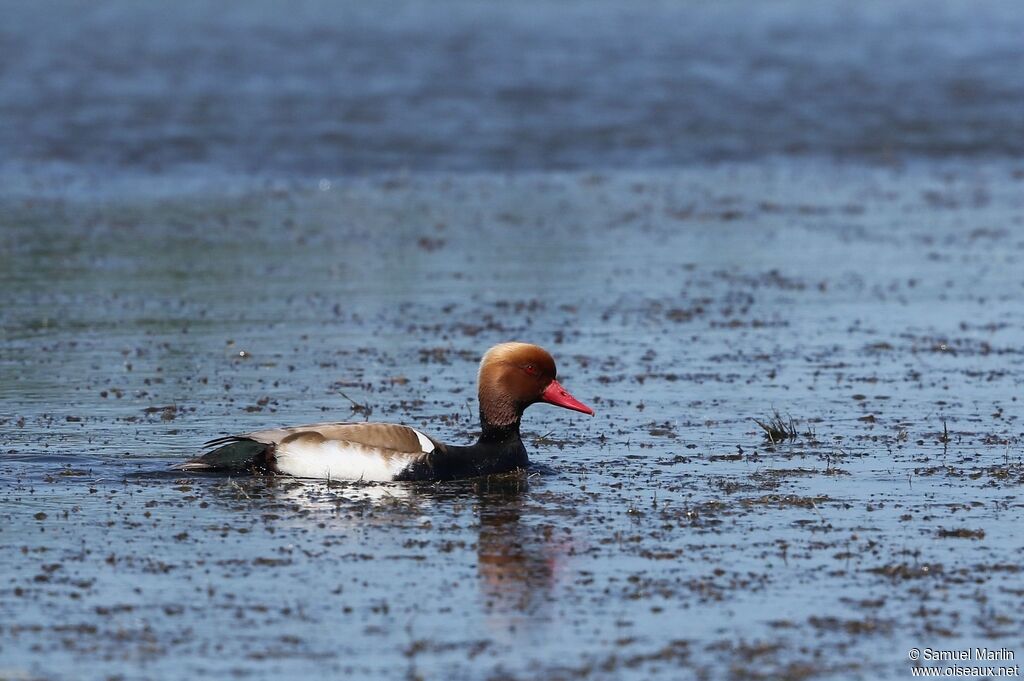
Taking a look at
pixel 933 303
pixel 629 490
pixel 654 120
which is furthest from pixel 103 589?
pixel 654 120

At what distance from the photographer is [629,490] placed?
37.4ft

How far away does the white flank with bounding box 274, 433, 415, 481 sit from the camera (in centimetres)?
1162

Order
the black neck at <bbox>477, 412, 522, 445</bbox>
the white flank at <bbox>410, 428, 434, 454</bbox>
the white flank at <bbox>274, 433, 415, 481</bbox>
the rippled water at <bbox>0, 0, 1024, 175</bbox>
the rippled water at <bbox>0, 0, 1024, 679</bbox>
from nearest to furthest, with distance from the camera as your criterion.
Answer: the rippled water at <bbox>0, 0, 1024, 679</bbox>
the white flank at <bbox>274, 433, 415, 481</bbox>
the white flank at <bbox>410, 428, 434, 454</bbox>
the black neck at <bbox>477, 412, 522, 445</bbox>
the rippled water at <bbox>0, 0, 1024, 175</bbox>

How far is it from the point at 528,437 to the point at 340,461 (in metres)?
2.08

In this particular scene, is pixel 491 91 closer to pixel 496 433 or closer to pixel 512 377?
pixel 512 377

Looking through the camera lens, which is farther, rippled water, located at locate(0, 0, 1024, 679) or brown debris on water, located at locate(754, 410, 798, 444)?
brown debris on water, located at locate(754, 410, 798, 444)

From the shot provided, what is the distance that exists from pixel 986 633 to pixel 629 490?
3.25m

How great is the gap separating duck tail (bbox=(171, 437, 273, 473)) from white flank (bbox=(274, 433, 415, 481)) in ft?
0.48

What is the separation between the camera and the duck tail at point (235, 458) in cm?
1165

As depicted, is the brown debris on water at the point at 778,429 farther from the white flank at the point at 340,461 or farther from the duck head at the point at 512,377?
the white flank at the point at 340,461

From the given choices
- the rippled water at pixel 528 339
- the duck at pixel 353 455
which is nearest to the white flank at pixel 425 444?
the duck at pixel 353 455

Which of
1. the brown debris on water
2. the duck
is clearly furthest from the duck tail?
the brown debris on water

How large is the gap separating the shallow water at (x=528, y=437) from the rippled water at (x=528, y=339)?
4cm

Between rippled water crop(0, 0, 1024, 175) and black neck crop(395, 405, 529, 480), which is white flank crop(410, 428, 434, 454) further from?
rippled water crop(0, 0, 1024, 175)
